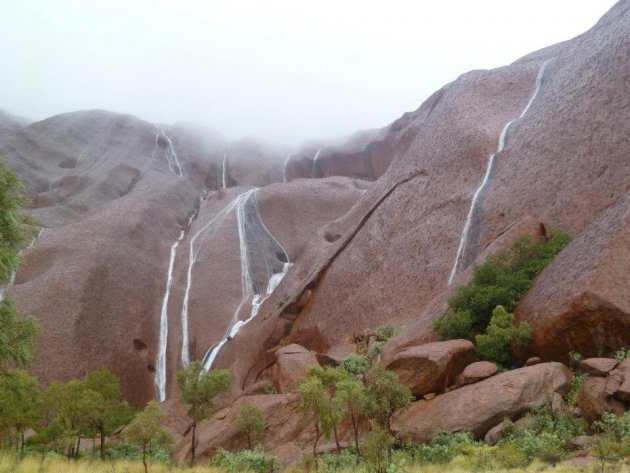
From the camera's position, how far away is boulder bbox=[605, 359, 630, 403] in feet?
38.5

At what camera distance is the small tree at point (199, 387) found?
66.8 feet

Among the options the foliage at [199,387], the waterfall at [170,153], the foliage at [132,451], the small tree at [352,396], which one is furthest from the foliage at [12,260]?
the waterfall at [170,153]

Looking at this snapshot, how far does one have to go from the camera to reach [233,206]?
55.5m

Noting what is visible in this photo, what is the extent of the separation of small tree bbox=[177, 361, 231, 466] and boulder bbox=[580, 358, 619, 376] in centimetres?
1263

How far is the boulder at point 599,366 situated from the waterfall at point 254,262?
2775cm

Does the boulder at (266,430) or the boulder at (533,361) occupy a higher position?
the boulder at (533,361)

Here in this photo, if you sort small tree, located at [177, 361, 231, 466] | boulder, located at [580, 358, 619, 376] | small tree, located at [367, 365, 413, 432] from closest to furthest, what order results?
boulder, located at [580, 358, 619, 376], small tree, located at [367, 365, 413, 432], small tree, located at [177, 361, 231, 466]

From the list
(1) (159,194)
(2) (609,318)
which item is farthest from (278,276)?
(2) (609,318)

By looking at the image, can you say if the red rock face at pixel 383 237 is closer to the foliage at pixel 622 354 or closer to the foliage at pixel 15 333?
the foliage at pixel 622 354

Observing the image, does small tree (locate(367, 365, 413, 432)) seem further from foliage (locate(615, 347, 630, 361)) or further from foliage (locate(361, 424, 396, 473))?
foliage (locate(615, 347, 630, 361))

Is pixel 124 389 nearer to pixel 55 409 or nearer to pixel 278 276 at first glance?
pixel 55 409

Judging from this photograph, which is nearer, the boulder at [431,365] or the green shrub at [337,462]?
the green shrub at [337,462]

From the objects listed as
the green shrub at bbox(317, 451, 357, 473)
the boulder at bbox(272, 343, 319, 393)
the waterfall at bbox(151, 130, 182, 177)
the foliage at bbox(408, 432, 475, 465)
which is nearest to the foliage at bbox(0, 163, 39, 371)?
the green shrub at bbox(317, 451, 357, 473)

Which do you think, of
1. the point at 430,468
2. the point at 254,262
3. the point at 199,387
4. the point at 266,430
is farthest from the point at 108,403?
the point at 254,262
